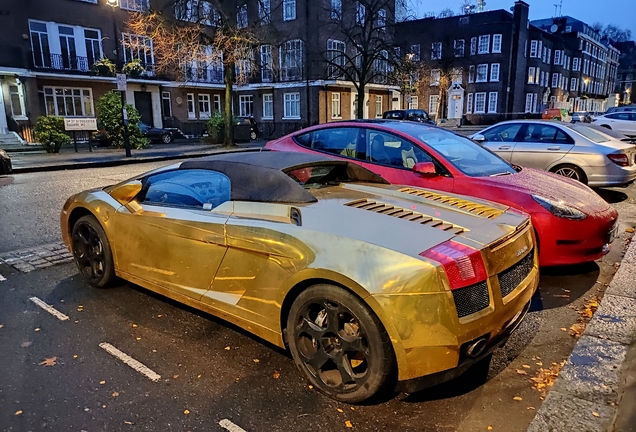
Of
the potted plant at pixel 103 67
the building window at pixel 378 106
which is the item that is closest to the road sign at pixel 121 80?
the potted plant at pixel 103 67

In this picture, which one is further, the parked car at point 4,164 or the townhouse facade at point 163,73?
the townhouse facade at point 163,73

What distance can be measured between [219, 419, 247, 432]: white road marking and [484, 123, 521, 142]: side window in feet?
28.9

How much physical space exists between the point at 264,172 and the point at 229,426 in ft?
5.69

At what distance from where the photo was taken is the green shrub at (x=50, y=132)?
19.7 metres

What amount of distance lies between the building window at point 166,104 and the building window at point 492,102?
3626cm

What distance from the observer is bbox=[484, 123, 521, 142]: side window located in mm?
9711

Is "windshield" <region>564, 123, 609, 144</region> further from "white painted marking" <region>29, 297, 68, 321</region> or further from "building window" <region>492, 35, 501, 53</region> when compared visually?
"building window" <region>492, 35, 501, 53</region>

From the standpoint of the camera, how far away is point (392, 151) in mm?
5734

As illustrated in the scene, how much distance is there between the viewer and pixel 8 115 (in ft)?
88.1

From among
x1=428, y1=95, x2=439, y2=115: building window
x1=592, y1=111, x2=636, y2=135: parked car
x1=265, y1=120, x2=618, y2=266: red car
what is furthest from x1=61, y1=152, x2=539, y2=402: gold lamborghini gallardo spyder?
x1=428, y1=95, x2=439, y2=115: building window

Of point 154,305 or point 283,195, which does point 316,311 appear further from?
point 154,305

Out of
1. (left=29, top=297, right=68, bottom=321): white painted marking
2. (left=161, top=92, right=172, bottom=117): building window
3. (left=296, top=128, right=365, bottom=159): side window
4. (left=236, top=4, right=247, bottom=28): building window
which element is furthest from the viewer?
(left=161, top=92, right=172, bottom=117): building window

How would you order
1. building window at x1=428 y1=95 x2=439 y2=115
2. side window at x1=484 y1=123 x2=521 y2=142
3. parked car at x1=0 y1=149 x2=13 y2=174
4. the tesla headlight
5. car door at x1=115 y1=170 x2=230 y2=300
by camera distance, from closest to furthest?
car door at x1=115 y1=170 x2=230 y2=300 < the tesla headlight < side window at x1=484 y1=123 x2=521 y2=142 < parked car at x1=0 y1=149 x2=13 y2=174 < building window at x1=428 y1=95 x2=439 y2=115

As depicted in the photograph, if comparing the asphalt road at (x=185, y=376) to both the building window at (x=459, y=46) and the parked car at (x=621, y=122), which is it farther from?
the building window at (x=459, y=46)
